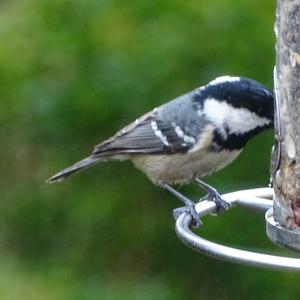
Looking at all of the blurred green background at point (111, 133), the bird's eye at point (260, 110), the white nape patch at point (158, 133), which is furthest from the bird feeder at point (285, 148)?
the blurred green background at point (111, 133)

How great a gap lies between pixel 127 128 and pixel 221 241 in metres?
0.74

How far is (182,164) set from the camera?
4.91 meters

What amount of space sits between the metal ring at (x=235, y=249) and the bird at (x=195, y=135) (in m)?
0.05

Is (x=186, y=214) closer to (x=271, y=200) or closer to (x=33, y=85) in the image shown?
(x=271, y=200)

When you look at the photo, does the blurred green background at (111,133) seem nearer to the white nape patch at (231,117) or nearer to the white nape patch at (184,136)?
the white nape patch at (184,136)

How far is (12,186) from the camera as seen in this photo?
6.02 m

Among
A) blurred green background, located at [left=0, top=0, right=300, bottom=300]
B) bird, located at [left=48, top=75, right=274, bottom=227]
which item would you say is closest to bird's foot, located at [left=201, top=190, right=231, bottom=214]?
bird, located at [left=48, top=75, right=274, bottom=227]

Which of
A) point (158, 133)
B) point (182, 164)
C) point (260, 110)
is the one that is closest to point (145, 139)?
point (158, 133)

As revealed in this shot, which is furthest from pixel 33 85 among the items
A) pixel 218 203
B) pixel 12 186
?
pixel 218 203

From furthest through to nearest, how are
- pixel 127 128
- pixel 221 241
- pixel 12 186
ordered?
pixel 12 186
pixel 221 241
pixel 127 128

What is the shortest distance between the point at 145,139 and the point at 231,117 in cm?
54

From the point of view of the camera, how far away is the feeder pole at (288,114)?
13.6ft

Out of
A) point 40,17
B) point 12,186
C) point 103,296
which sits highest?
point 40,17

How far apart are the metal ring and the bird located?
48 millimetres
